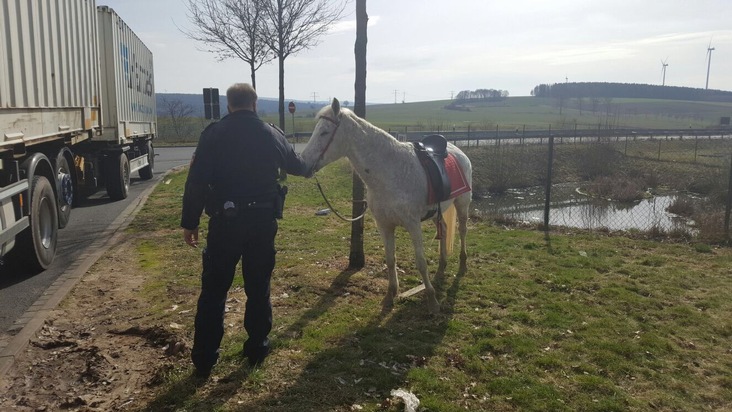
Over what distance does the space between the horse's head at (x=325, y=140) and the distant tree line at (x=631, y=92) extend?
9761 centimetres

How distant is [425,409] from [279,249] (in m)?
4.66

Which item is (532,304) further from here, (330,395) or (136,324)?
(136,324)

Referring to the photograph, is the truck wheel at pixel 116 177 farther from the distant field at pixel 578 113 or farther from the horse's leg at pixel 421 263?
the distant field at pixel 578 113

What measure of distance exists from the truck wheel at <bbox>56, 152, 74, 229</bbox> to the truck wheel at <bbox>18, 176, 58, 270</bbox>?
56.3 inches

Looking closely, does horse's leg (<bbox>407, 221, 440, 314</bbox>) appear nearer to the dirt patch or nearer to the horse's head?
the horse's head

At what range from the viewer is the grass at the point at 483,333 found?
3748 millimetres

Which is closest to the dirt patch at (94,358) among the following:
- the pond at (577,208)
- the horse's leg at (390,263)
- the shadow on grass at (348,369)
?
the shadow on grass at (348,369)

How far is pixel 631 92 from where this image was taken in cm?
9994

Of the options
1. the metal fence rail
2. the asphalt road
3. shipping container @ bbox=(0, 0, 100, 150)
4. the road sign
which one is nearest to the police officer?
the asphalt road

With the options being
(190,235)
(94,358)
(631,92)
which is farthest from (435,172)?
(631,92)

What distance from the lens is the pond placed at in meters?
15.2

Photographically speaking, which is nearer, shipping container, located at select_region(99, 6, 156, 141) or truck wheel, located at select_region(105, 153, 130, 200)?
shipping container, located at select_region(99, 6, 156, 141)

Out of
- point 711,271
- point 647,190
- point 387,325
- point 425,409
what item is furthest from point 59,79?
point 647,190

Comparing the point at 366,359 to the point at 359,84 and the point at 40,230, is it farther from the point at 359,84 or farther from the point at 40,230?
the point at 40,230
